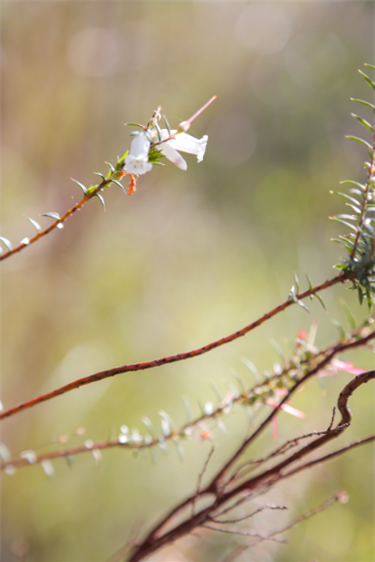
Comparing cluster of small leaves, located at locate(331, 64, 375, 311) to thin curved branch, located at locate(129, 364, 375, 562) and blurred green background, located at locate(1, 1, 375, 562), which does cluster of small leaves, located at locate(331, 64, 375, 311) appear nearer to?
thin curved branch, located at locate(129, 364, 375, 562)

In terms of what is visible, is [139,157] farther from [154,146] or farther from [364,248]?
[364,248]

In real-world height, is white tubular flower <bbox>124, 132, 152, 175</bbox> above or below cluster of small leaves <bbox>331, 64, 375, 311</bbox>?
above

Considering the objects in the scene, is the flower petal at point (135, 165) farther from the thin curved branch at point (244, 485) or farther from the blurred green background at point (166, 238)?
the blurred green background at point (166, 238)

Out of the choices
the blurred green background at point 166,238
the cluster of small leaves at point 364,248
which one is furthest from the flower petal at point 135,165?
the blurred green background at point 166,238

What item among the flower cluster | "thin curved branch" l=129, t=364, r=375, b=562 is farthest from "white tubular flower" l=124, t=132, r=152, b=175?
"thin curved branch" l=129, t=364, r=375, b=562

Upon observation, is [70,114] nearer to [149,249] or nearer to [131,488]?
[149,249]
